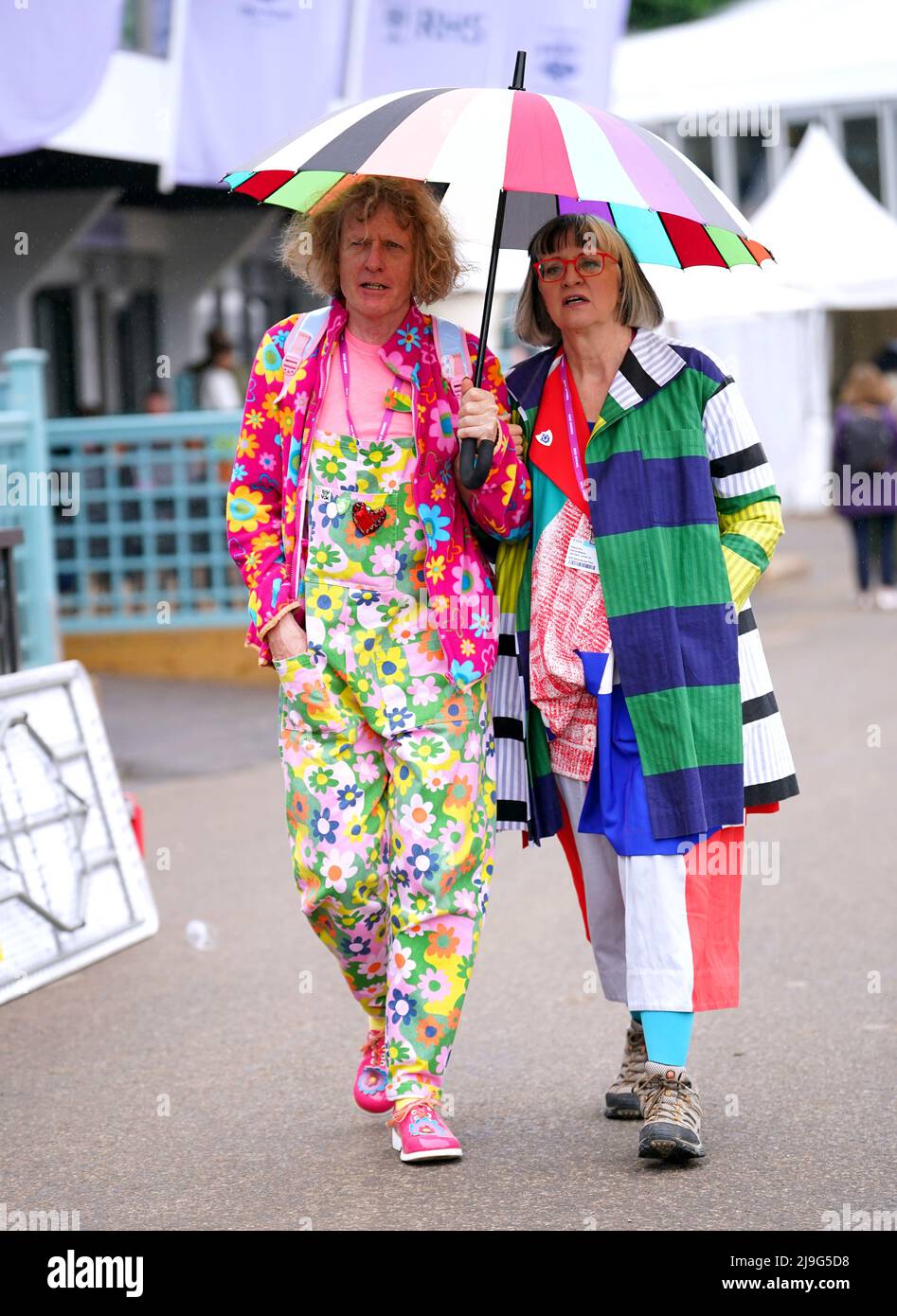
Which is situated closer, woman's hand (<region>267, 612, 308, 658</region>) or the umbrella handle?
the umbrella handle

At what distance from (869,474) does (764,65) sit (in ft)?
43.5

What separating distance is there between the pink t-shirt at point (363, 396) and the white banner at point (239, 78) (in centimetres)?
778

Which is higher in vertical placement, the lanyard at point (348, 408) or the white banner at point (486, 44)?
the white banner at point (486, 44)

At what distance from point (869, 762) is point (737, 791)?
5588 mm

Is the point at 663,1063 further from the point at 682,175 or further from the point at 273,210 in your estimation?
the point at 273,210

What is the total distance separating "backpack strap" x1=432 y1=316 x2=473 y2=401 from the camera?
4.12 metres

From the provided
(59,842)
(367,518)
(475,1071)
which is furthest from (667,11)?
(367,518)

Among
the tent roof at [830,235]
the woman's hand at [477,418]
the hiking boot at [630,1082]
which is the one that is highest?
the tent roof at [830,235]

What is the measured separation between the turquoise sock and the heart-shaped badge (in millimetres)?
1155

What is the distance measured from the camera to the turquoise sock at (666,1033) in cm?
402
